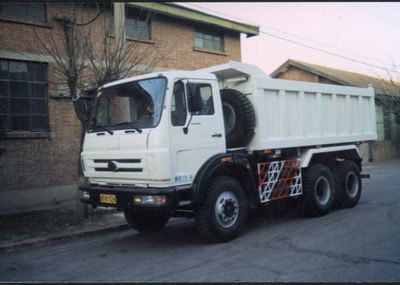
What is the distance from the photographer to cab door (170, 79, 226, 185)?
21.5 ft

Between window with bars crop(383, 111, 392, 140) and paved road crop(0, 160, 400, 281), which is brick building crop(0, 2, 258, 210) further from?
window with bars crop(383, 111, 392, 140)

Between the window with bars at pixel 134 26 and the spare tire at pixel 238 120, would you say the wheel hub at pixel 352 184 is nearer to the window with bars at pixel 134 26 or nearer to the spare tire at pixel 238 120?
the spare tire at pixel 238 120

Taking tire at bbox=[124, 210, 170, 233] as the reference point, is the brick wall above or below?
above

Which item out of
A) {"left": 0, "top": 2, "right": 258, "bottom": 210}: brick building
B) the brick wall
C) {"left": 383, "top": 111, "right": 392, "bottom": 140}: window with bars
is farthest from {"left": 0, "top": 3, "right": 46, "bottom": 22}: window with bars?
{"left": 383, "top": 111, "right": 392, "bottom": 140}: window with bars

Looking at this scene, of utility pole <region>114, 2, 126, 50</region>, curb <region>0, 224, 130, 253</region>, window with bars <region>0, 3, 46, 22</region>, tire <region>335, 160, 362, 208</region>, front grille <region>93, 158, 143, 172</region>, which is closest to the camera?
front grille <region>93, 158, 143, 172</region>

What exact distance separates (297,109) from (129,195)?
13.2 ft

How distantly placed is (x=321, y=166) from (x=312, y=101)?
1.38m

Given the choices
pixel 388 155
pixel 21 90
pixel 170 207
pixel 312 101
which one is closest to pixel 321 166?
pixel 312 101

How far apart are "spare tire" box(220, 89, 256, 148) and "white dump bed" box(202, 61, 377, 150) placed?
0.12 m

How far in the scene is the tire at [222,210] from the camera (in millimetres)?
6754

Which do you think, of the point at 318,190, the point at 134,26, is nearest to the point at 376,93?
the point at 134,26

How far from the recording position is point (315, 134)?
362 inches

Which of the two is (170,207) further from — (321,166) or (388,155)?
(388,155)

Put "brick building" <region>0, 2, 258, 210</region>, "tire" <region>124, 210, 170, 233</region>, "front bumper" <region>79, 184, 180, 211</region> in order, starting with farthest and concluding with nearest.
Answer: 1. "brick building" <region>0, 2, 258, 210</region>
2. "tire" <region>124, 210, 170, 233</region>
3. "front bumper" <region>79, 184, 180, 211</region>
